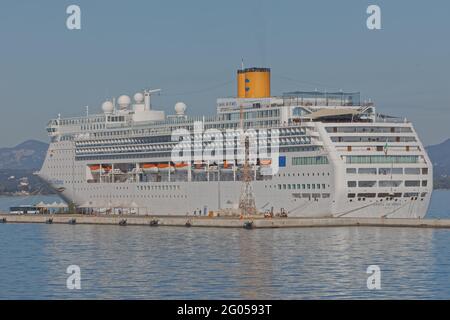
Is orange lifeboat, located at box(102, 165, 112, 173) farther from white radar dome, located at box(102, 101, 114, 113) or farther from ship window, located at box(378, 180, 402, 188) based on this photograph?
ship window, located at box(378, 180, 402, 188)

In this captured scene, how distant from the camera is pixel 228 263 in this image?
5878 centimetres

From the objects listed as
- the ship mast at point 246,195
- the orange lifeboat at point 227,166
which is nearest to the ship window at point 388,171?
the ship mast at point 246,195

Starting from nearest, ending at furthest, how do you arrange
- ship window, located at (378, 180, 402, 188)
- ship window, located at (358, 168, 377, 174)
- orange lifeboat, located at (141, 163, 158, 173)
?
ship window, located at (358, 168, 377, 174) < ship window, located at (378, 180, 402, 188) < orange lifeboat, located at (141, 163, 158, 173)

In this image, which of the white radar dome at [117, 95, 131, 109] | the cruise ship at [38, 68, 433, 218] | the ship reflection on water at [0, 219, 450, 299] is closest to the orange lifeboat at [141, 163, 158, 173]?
the cruise ship at [38, 68, 433, 218]

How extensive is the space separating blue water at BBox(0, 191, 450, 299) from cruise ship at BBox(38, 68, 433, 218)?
511 centimetres

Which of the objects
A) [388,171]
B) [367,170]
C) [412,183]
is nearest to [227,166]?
[367,170]

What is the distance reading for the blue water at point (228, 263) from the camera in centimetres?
4872

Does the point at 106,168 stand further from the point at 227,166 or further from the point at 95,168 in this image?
the point at 227,166

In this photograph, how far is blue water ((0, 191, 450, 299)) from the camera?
160 feet

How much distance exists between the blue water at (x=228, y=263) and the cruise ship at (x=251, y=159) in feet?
16.8

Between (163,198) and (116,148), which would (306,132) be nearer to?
(163,198)

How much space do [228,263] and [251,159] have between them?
107 ft

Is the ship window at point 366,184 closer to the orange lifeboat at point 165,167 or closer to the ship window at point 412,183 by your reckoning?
the ship window at point 412,183
